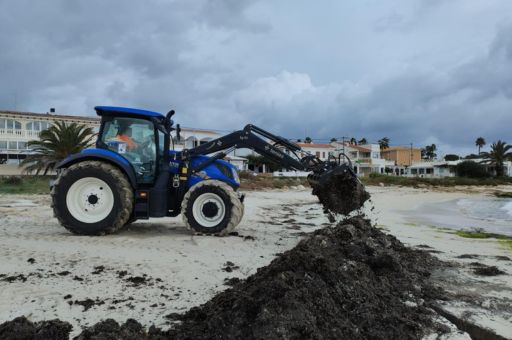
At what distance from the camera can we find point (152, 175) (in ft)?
33.0

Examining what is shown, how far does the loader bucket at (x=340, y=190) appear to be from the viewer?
9805 millimetres

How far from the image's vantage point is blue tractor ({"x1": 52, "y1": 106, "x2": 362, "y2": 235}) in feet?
31.8

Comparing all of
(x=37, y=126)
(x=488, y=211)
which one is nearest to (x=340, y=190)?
(x=488, y=211)

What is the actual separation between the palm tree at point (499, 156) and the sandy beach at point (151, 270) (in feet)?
245

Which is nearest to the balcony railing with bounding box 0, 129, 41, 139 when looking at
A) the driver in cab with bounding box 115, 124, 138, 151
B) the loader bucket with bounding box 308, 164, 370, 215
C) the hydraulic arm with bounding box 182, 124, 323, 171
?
the driver in cab with bounding box 115, 124, 138, 151

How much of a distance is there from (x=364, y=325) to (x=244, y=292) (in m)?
1.23

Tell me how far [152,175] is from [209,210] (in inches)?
60.1

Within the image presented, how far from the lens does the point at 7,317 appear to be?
476 centimetres

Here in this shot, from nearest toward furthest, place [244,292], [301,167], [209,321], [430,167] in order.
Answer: [209,321] → [244,292] → [301,167] → [430,167]

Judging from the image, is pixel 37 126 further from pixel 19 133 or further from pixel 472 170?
pixel 472 170

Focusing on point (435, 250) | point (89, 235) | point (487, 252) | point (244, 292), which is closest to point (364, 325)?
point (244, 292)

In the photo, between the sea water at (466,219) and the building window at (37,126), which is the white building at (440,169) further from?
the building window at (37,126)

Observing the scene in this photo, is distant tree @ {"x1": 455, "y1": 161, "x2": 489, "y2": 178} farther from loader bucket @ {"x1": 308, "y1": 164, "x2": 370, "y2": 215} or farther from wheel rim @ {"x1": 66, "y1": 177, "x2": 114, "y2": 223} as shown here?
wheel rim @ {"x1": 66, "y1": 177, "x2": 114, "y2": 223}

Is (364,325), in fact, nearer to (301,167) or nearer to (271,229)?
(301,167)
